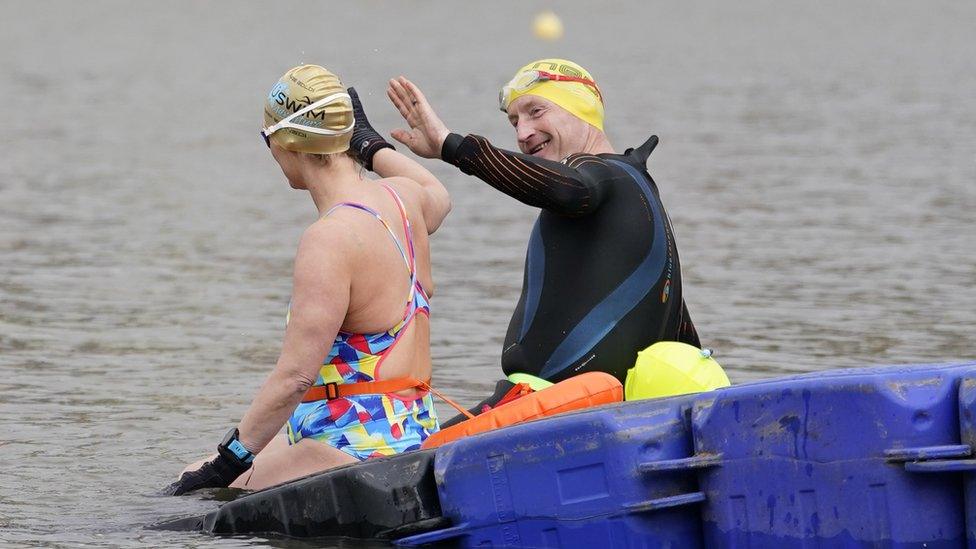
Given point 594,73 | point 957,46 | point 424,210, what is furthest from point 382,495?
point 957,46

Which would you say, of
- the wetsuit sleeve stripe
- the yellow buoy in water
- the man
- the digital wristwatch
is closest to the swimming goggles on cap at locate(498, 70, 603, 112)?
the man

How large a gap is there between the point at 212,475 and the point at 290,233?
8.57 metres

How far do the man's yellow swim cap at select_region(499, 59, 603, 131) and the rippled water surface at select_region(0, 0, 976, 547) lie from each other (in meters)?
2.06

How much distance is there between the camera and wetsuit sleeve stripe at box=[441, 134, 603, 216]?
20.0 feet

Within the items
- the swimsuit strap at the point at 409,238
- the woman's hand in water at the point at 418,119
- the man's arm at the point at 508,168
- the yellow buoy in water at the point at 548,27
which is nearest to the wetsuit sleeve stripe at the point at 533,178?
the man's arm at the point at 508,168

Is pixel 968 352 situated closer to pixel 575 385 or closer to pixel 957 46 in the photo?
pixel 575 385

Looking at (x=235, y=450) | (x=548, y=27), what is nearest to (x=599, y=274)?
(x=235, y=450)

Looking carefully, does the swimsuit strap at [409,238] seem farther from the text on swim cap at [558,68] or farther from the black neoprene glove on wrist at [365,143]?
the text on swim cap at [558,68]

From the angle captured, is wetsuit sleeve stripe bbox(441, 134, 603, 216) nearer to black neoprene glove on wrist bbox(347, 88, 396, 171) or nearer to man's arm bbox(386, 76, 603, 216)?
man's arm bbox(386, 76, 603, 216)

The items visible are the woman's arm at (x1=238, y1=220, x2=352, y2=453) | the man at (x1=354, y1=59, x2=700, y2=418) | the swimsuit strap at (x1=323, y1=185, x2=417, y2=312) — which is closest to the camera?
the woman's arm at (x1=238, y1=220, x2=352, y2=453)

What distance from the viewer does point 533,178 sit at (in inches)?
239

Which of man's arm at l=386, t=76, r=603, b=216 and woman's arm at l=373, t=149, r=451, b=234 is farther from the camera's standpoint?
woman's arm at l=373, t=149, r=451, b=234

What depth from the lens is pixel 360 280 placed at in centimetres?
586

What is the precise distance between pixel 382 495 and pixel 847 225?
9.66 m
